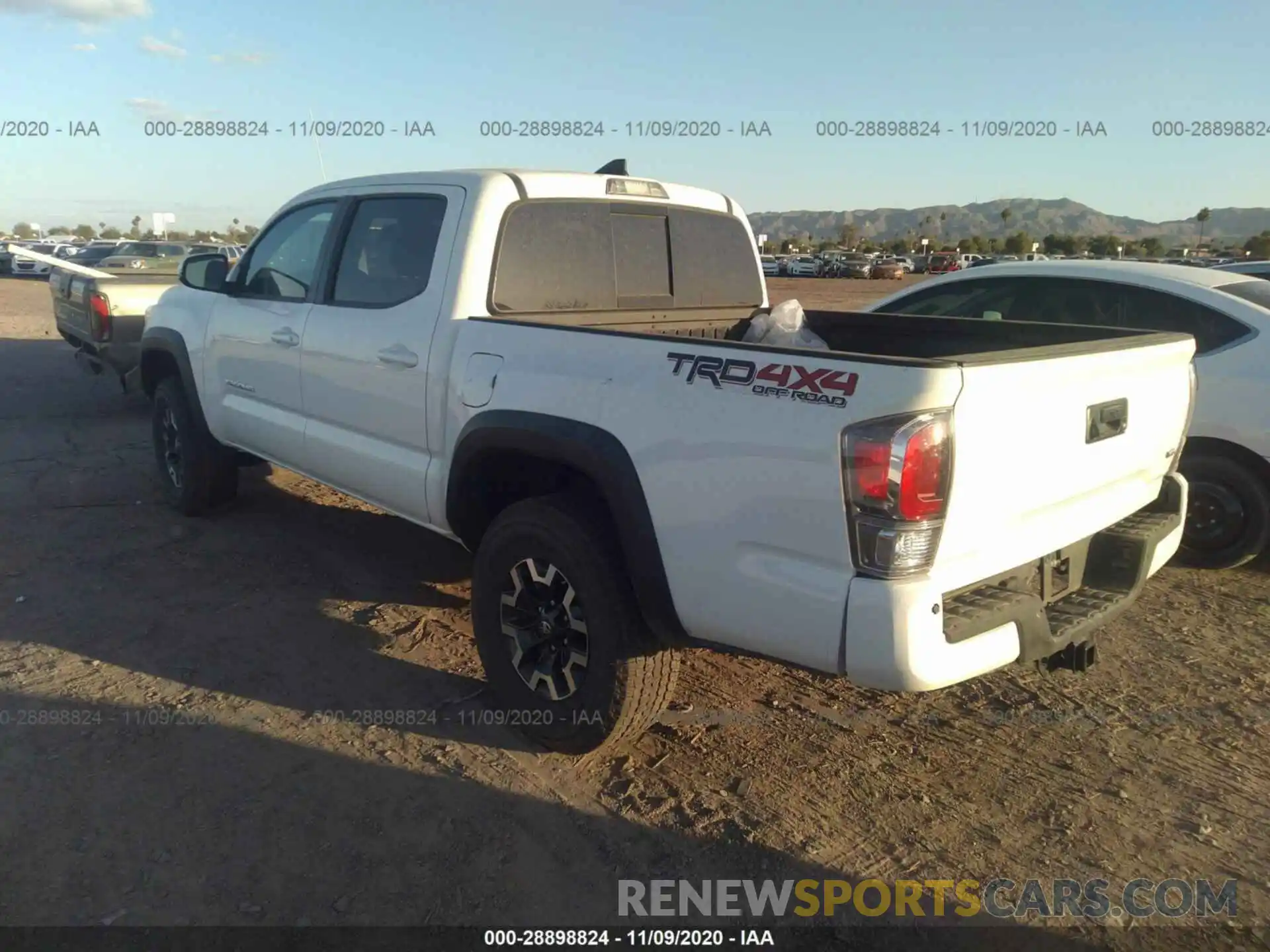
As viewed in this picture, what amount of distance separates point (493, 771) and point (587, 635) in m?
0.63

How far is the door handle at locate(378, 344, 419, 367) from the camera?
12.7 ft

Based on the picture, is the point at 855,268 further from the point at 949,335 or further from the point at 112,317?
the point at 949,335

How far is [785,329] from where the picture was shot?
15.0 ft

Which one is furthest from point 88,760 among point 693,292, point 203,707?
point 693,292

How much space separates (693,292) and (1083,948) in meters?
3.22

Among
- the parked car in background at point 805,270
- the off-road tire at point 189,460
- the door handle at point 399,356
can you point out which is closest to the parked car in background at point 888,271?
the parked car in background at point 805,270

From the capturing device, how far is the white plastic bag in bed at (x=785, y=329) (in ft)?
14.8

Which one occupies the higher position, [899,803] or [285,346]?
A: [285,346]

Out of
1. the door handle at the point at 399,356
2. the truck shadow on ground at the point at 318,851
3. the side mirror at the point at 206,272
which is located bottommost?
the truck shadow on ground at the point at 318,851

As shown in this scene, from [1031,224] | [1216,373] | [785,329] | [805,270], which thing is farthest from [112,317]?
[1031,224]

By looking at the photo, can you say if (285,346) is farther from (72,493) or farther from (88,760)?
(72,493)

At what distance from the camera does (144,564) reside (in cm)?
523

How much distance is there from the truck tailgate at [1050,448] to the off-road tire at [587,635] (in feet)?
3.64

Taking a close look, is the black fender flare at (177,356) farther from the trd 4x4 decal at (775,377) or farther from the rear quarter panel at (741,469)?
the trd 4x4 decal at (775,377)
